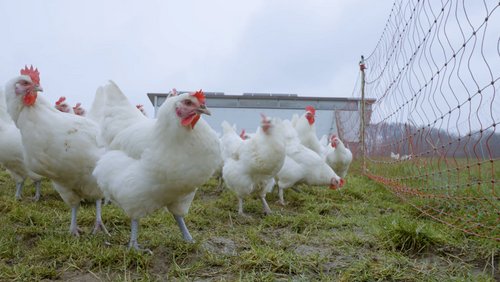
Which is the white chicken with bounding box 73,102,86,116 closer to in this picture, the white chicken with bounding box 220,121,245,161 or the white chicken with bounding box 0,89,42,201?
the white chicken with bounding box 0,89,42,201

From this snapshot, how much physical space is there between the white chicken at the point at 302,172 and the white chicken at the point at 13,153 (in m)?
3.12

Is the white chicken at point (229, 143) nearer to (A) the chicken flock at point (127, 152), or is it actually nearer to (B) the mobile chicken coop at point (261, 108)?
(A) the chicken flock at point (127, 152)

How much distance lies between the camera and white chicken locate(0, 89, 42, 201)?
471 centimetres

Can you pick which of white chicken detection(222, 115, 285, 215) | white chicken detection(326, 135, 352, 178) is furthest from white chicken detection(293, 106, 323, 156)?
white chicken detection(222, 115, 285, 215)

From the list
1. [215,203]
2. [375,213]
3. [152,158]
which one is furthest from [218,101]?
[152,158]

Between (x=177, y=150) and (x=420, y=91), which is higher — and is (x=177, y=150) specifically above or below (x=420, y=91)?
below

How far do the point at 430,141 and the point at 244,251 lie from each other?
2.21 meters

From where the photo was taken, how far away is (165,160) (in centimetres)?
260

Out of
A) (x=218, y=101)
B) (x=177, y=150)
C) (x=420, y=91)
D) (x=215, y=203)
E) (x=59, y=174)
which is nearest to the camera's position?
(x=177, y=150)

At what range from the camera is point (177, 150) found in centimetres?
261

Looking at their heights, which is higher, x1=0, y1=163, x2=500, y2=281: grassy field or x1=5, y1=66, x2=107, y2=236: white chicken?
x1=5, y1=66, x2=107, y2=236: white chicken

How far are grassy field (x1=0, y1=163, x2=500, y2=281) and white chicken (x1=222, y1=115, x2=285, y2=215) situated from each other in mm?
772

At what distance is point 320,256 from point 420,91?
2111 mm

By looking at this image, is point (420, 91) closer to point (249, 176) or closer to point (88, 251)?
point (249, 176)
